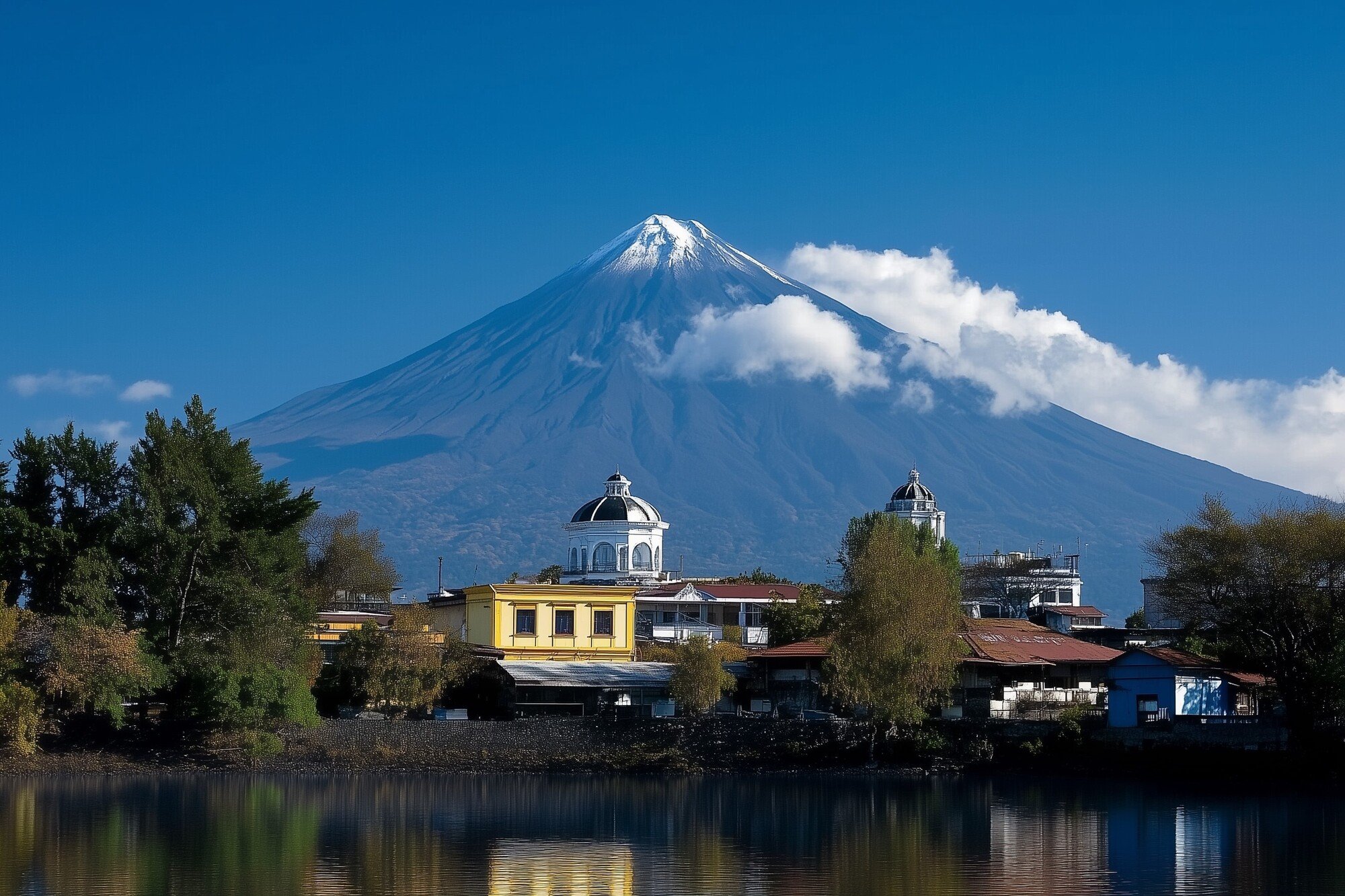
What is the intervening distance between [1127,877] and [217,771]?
103ft

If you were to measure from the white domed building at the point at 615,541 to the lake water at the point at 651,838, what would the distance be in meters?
51.3

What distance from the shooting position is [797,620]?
71.8 metres

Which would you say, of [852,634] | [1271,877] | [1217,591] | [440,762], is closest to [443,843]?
[1271,877]

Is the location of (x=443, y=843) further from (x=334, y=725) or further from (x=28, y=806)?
(x=334, y=725)

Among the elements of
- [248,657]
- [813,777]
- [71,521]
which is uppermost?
[71,521]

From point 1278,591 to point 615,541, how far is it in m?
54.3

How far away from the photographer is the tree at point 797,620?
235 feet

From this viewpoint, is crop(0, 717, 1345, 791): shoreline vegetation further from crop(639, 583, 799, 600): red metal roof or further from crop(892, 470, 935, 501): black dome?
crop(892, 470, 935, 501): black dome

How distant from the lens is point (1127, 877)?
30.5 meters

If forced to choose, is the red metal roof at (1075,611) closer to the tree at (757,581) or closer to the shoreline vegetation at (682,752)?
the tree at (757,581)

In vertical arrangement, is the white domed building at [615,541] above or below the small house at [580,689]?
above

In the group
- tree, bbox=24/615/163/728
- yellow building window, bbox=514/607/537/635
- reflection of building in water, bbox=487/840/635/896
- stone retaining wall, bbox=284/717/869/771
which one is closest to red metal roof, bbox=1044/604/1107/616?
yellow building window, bbox=514/607/537/635

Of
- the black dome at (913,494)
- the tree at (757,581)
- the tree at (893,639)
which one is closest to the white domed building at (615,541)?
the tree at (757,581)

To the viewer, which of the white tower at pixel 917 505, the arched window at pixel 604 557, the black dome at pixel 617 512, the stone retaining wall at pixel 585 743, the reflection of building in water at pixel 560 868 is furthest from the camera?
the white tower at pixel 917 505
